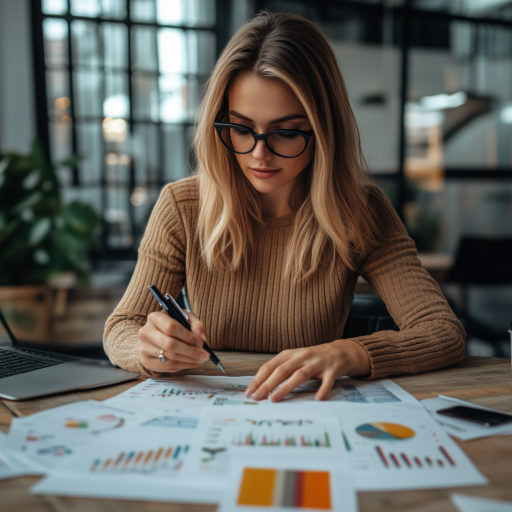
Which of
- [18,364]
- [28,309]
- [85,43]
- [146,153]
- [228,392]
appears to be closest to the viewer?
[228,392]

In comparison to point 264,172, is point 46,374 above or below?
below

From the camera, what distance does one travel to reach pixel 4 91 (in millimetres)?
3518

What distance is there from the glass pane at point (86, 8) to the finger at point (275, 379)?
147 inches

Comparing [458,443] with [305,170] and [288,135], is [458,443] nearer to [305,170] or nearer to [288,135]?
[288,135]

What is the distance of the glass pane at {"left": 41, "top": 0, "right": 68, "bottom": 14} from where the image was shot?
11.9 feet

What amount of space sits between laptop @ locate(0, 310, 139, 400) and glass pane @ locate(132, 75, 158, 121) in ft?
10.4

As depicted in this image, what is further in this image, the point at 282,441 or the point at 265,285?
the point at 265,285

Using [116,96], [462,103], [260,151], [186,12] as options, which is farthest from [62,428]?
[462,103]

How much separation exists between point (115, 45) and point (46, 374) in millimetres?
3524

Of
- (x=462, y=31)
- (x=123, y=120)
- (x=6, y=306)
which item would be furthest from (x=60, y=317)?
(x=462, y=31)

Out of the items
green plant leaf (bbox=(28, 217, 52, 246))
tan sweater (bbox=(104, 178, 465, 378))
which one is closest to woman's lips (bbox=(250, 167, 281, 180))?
tan sweater (bbox=(104, 178, 465, 378))

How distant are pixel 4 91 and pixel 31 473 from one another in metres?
3.58

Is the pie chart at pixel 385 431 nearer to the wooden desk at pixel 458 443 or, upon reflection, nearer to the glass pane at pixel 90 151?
the wooden desk at pixel 458 443

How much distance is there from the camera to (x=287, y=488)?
54 centimetres
